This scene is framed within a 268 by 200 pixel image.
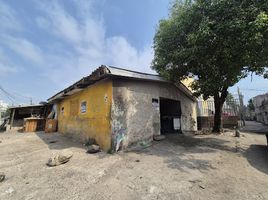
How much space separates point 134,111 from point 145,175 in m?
3.27

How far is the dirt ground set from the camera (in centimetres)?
380

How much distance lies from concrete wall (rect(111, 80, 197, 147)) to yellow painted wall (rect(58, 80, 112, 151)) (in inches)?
13.0

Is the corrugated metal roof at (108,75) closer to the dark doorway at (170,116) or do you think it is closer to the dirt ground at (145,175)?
the dark doorway at (170,116)

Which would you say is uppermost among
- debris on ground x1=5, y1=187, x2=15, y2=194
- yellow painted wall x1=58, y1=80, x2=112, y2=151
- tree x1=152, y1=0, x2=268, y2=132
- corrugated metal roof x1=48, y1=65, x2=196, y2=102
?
tree x1=152, y1=0, x2=268, y2=132

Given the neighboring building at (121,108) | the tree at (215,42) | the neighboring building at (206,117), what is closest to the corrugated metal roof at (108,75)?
the neighboring building at (121,108)

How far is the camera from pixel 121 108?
7.04 metres

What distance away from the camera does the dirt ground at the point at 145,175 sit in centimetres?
380

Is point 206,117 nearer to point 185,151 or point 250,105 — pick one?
point 185,151

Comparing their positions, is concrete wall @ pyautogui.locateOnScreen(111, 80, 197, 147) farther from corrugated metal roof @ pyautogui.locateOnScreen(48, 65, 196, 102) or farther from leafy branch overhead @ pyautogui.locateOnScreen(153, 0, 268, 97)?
leafy branch overhead @ pyautogui.locateOnScreen(153, 0, 268, 97)

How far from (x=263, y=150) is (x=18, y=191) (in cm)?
877

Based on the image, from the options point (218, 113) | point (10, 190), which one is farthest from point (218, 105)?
point (10, 190)

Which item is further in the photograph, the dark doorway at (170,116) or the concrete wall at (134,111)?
the dark doorway at (170,116)

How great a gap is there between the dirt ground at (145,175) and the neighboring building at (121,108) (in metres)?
0.89

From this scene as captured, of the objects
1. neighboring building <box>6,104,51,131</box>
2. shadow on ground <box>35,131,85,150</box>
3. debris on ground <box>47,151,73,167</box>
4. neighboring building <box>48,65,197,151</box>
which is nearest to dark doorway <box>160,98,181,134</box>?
neighboring building <box>48,65,197,151</box>
